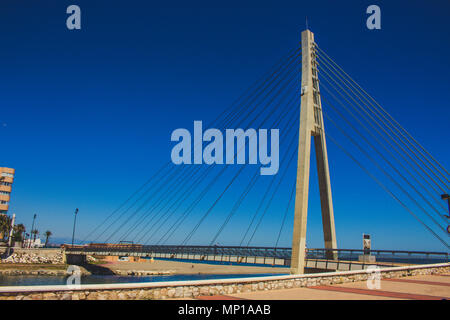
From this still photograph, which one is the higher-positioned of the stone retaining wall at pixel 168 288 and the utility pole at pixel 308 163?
the utility pole at pixel 308 163

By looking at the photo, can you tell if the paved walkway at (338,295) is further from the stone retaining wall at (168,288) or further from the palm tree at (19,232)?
the palm tree at (19,232)

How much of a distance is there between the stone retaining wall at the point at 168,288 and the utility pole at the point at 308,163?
Result: 4.24 m

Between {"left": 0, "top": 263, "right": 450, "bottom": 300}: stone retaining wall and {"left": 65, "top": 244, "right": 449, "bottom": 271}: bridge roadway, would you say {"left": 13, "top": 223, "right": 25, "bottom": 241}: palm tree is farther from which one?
{"left": 0, "top": 263, "right": 450, "bottom": 300}: stone retaining wall

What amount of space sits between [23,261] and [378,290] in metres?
61.7

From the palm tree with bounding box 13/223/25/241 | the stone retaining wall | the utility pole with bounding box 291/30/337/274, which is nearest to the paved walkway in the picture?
the stone retaining wall

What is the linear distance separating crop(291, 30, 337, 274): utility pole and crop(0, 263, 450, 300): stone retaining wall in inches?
167

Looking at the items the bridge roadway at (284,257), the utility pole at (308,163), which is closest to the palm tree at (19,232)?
the bridge roadway at (284,257)

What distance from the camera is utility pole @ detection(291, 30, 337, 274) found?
19.0m

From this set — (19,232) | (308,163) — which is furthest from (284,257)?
(19,232)

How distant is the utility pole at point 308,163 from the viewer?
18973mm

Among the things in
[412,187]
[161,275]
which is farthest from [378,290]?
[161,275]
